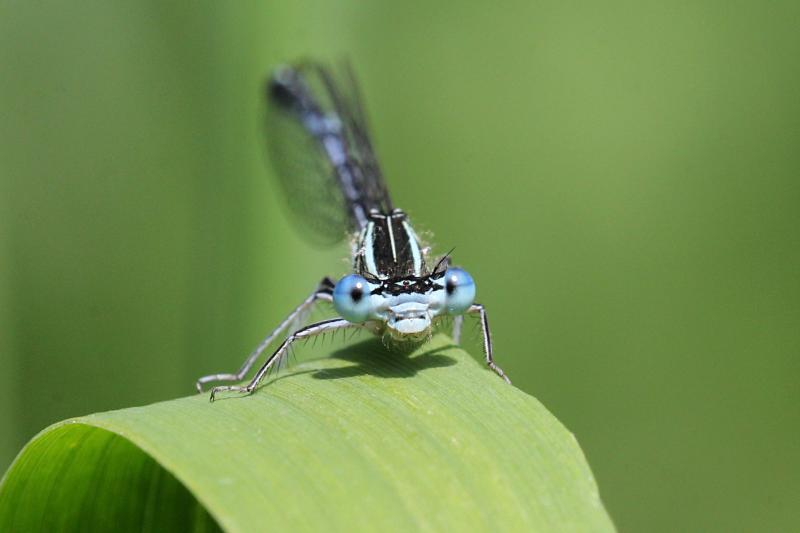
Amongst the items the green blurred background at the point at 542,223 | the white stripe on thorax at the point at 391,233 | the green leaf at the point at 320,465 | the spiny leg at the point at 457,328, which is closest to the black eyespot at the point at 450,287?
the white stripe on thorax at the point at 391,233

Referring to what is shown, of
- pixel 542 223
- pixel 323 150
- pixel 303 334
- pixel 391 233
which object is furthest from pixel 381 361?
pixel 542 223

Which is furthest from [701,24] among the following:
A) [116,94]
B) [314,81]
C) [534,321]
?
[116,94]

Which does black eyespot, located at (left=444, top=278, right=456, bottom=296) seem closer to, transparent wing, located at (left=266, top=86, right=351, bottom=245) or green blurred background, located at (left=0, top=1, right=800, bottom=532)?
green blurred background, located at (left=0, top=1, right=800, bottom=532)

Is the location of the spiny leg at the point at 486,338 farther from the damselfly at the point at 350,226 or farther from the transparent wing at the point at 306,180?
the transparent wing at the point at 306,180

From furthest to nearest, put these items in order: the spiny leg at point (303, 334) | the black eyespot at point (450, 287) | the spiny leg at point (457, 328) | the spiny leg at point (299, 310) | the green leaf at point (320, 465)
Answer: the spiny leg at point (457, 328), the spiny leg at point (299, 310), the black eyespot at point (450, 287), the spiny leg at point (303, 334), the green leaf at point (320, 465)

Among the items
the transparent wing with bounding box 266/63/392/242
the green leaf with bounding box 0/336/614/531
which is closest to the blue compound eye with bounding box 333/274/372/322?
the green leaf with bounding box 0/336/614/531

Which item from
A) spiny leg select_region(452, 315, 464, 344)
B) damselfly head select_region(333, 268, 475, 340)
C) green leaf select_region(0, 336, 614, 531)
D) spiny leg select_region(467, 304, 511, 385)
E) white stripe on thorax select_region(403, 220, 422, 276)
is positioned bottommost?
spiny leg select_region(452, 315, 464, 344)
